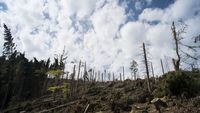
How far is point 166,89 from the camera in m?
28.7

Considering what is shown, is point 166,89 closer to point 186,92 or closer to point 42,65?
point 186,92

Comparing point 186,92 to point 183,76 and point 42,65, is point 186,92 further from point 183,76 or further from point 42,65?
point 42,65

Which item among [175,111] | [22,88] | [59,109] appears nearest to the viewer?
[175,111]

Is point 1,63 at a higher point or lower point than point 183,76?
higher

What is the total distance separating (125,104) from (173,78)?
6.44 metres

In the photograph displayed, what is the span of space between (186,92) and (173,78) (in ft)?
6.23

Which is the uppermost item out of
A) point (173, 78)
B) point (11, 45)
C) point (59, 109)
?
point (11, 45)

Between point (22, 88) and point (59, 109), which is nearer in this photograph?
point (59, 109)

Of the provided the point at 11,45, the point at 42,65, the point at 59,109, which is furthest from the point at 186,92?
the point at 42,65

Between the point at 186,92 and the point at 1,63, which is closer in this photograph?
the point at 186,92

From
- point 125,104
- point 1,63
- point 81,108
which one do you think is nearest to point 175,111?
point 125,104

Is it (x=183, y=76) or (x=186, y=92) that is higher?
(x=183, y=76)

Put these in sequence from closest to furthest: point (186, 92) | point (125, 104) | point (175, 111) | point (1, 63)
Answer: point (175, 111)
point (186, 92)
point (125, 104)
point (1, 63)

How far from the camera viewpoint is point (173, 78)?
2748 centimetres
